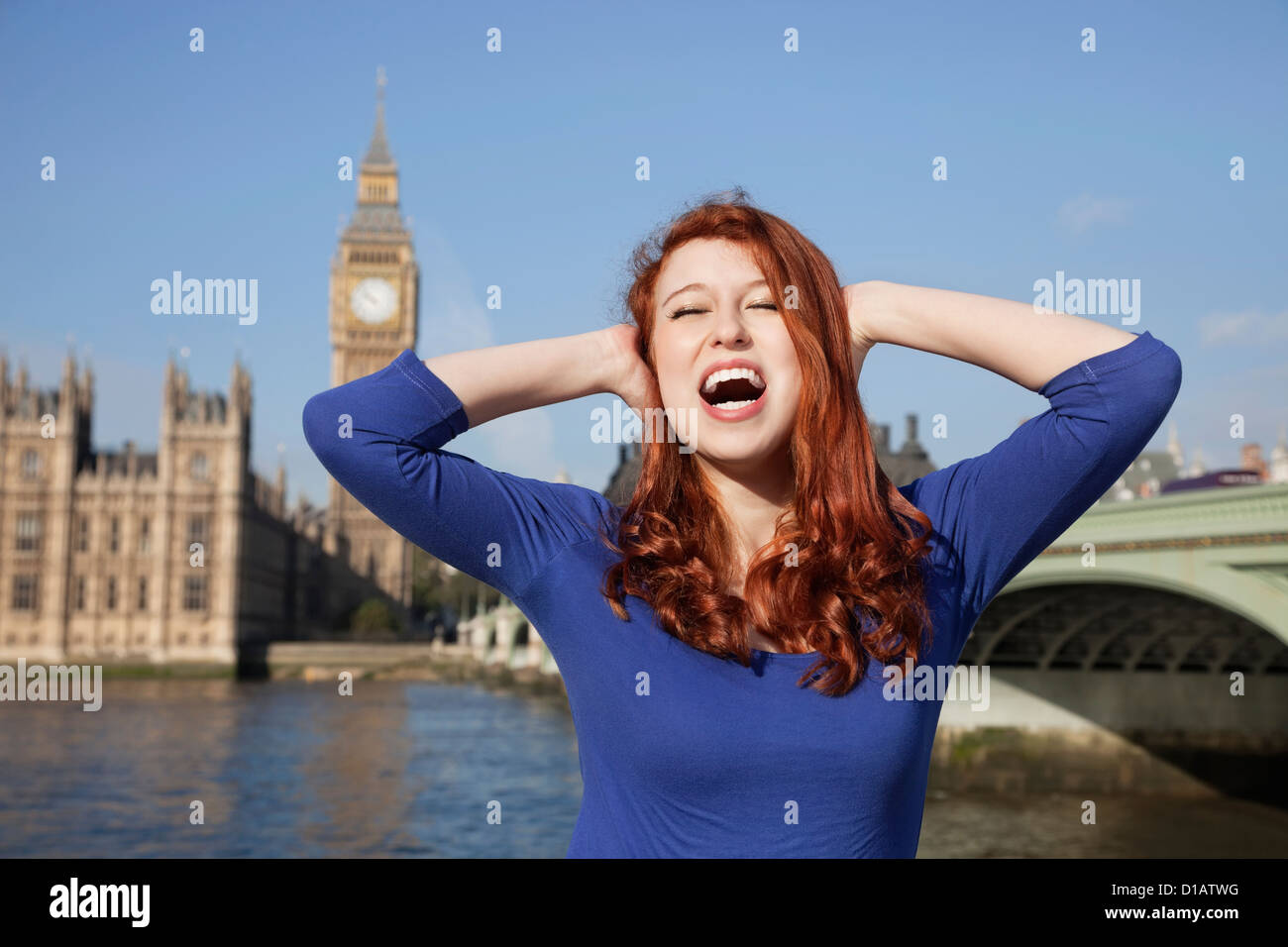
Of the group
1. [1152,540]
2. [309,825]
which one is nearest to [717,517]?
[1152,540]

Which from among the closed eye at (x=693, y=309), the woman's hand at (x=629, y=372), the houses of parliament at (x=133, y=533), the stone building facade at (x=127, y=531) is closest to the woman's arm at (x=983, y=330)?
the closed eye at (x=693, y=309)

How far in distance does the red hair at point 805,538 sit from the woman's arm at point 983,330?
0.15 feet

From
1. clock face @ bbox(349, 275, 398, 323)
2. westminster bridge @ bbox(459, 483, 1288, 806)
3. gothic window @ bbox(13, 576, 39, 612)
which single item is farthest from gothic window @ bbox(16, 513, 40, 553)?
westminster bridge @ bbox(459, 483, 1288, 806)

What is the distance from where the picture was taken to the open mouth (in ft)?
4.56

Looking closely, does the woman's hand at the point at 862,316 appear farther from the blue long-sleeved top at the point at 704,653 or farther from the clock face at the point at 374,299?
the clock face at the point at 374,299

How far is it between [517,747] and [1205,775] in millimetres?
13483

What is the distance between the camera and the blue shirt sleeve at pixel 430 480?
136 centimetres

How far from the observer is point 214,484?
5772 centimetres

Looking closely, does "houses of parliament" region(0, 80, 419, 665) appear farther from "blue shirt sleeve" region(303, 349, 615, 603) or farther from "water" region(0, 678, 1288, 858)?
"blue shirt sleeve" region(303, 349, 615, 603)

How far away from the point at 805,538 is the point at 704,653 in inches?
7.0

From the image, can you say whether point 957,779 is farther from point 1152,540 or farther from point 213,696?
point 213,696

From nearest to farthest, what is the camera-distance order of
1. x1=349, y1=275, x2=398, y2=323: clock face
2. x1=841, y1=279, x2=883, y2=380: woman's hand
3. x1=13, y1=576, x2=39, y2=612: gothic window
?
x1=841, y1=279, x2=883, y2=380: woman's hand → x1=13, y1=576, x2=39, y2=612: gothic window → x1=349, y1=275, x2=398, y2=323: clock face

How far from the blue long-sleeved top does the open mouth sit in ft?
0.59

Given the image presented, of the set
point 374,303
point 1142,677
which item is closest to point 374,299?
point 374,303
